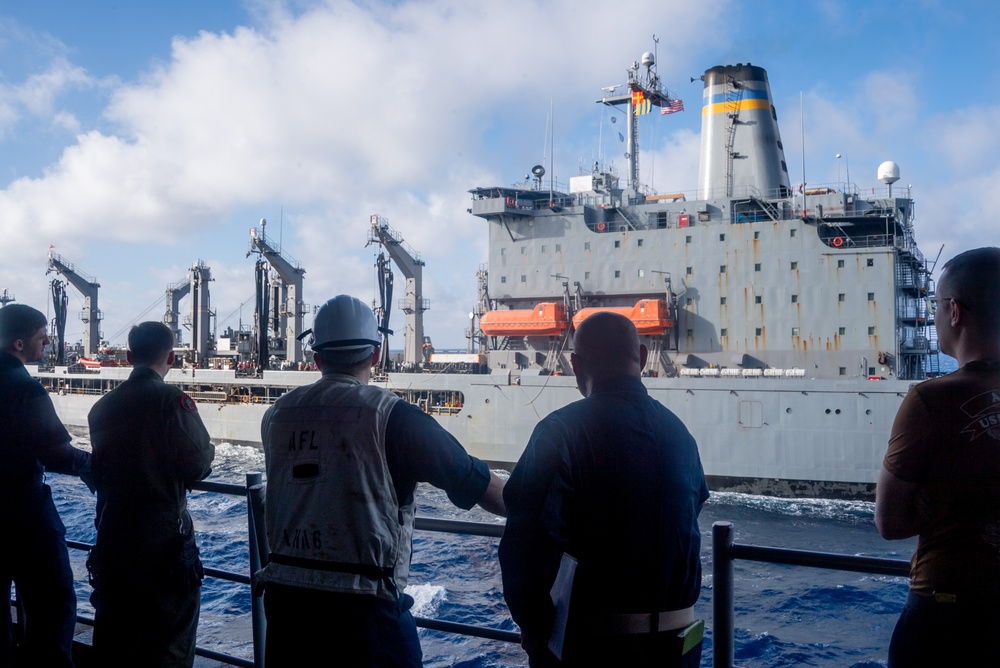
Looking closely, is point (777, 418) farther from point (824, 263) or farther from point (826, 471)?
point (824, 263)

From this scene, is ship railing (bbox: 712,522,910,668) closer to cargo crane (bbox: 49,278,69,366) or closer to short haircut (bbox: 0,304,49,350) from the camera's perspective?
short haircut (bbox: 0,304,49,350)

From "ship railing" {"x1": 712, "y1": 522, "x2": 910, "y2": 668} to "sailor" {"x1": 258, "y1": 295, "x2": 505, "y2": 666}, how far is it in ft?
2.45

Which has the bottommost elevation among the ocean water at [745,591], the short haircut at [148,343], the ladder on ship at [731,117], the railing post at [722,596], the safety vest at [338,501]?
the ocean water at [745,591]

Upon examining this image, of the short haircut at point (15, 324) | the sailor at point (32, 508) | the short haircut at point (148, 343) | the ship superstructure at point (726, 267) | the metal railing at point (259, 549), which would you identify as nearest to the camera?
the metal railing at point (259, 549)

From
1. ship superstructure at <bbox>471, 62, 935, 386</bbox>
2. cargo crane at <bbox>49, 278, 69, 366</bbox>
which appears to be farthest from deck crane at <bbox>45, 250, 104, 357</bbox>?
ship superstructure at <bbox>471, 62, 935, 386</bbox>

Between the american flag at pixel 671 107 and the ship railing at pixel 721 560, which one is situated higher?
the american flag at pixel 671 107

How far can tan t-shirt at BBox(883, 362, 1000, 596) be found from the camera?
1.58 m

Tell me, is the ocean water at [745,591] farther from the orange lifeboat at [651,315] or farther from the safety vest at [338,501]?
the safety vest at [338,501]

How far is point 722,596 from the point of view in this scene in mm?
→ 2164

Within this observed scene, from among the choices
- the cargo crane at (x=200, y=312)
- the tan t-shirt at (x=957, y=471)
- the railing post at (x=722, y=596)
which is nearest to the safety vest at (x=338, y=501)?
the railing post at (x=722, y=596)

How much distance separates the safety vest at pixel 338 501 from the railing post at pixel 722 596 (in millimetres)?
924

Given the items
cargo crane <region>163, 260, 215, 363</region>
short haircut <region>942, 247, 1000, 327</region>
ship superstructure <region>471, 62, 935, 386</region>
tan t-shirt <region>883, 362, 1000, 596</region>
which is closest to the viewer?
tan t-shirt <region>883, 362, 1000, 596</region>

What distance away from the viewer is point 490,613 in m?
9.07

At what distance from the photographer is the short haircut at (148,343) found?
2.79 metres
